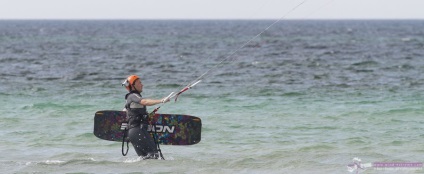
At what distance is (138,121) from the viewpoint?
14.3 meters

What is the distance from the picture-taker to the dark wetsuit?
46.6ft

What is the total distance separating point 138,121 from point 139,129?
0.15m

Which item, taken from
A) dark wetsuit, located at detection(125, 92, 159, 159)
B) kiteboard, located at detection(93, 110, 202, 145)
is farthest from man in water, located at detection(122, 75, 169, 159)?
kiteboard, located at detection(93, 110, 202, 145)

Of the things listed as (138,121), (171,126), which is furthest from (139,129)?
(171,126)

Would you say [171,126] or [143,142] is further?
[171,126]

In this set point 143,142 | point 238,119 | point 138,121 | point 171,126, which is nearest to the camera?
point 138,121

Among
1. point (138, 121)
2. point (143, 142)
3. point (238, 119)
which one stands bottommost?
point (238, 119)

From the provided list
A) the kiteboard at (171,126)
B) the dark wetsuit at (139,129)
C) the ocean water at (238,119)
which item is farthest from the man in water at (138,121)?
the kiteboard at (171,126)

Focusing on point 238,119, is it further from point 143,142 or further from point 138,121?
point 138,121

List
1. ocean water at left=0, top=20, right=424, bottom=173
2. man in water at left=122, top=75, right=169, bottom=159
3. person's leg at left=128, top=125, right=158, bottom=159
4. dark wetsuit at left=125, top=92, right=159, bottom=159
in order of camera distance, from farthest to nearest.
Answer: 1. ocean water at left=0, top=20, right=424, bottom=173
2. person's leg at left=128, top=125, right=158, bottom=159
3. dark wetsuit at left=125, top=92, right=159, bottom=159
4. man in water at left=122, top=75, right=169, bottom=159

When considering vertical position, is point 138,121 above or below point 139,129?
above

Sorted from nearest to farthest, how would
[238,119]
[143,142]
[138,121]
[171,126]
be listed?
1. [138,121]
2. [143,142]
3. [171,126]
4. [238,119]

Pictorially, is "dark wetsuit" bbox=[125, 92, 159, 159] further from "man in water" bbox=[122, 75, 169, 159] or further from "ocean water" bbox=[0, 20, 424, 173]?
"ocean water" bbox=[0, 20, 424, 173]

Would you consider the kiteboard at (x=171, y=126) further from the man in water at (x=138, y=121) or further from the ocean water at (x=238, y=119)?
the man in water at (x=138, y=121)
